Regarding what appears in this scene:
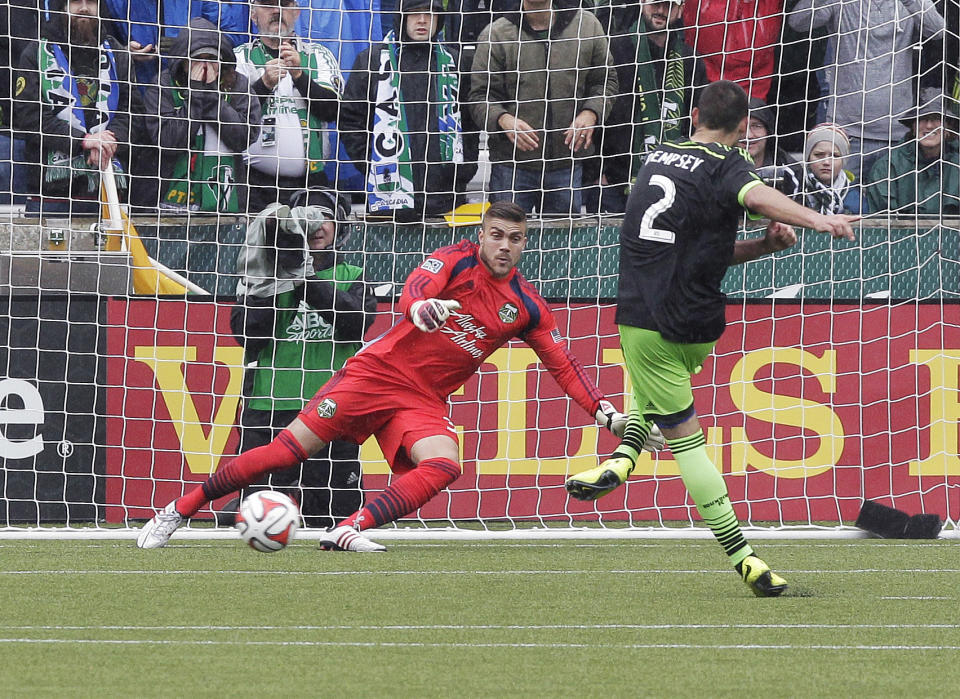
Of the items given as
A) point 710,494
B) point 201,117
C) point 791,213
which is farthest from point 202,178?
point 791,213

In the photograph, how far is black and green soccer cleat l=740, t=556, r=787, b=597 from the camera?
17.0 feet

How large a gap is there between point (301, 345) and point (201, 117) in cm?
196

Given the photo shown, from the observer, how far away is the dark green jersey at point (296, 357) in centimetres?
861

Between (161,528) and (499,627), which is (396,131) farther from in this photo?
(499,627)

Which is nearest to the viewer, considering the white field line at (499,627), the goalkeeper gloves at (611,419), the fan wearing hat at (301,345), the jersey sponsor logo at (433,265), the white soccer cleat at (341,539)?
the white field line at (499,627)

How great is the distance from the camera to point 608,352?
8836mm

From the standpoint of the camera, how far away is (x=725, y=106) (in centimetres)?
542

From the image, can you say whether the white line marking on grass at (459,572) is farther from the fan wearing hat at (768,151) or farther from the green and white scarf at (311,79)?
the green and white scarf at (311,79)

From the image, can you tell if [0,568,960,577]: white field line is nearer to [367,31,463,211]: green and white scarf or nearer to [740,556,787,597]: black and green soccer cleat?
[740,556,787,597]: black and green soccer cleat

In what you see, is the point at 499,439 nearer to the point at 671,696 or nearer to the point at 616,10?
the point at 616,10

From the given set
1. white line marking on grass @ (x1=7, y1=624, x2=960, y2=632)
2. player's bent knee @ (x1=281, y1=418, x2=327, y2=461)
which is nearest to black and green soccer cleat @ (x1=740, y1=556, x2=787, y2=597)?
white line marking on grass @ (x1=7, y1=624, x2=960, y2=632)

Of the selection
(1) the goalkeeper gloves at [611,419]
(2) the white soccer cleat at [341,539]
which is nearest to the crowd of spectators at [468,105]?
(1) the goalkeeper gloves at [611,419]

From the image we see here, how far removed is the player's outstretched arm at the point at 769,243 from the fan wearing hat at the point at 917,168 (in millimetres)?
3815

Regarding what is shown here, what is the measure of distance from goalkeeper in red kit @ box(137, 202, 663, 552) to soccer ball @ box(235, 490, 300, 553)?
1.06 metres
